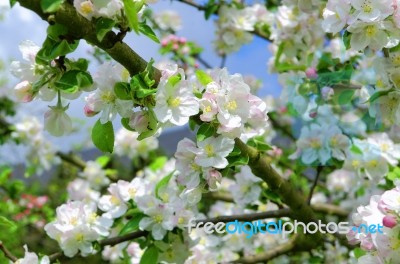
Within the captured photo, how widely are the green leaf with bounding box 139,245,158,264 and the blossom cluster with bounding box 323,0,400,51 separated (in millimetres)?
781

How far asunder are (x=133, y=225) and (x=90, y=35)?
72 cm

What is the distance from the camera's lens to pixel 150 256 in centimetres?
169

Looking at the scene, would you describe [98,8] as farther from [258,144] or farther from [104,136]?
[258,144]

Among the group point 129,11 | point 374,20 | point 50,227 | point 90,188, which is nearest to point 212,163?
A: point 129,11

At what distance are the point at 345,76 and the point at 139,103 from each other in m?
0.98

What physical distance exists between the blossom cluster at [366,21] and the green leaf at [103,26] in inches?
23.8

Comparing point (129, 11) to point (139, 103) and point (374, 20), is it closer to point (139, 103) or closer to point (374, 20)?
point (139, 103)

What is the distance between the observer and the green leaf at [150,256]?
168 cm

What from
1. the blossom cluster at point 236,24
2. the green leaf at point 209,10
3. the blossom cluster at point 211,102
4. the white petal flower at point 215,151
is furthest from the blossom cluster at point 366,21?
the blossom cluster at point 236,24

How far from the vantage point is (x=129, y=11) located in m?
1.10

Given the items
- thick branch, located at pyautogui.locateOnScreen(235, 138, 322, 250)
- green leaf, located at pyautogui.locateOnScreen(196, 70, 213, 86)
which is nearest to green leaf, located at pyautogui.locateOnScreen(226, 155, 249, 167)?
thick branch, located at pyautogui.locateOnScreen(235, 138, 322, 250)

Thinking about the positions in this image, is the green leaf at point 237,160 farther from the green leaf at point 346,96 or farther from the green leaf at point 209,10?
the green leaf at point 209,10

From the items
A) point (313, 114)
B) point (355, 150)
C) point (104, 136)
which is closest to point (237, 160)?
point (104, 136)

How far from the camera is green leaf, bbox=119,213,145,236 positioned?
1683 mm
